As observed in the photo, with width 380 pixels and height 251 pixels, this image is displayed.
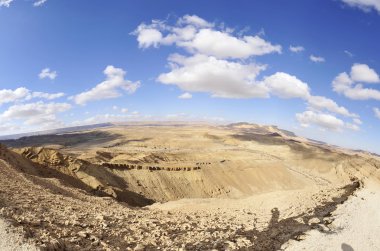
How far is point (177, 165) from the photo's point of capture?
2092 inches

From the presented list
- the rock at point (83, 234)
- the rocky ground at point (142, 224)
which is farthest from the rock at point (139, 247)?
the rock at point (83, 234)

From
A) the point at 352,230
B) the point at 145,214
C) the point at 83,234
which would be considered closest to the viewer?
the point at 83,234

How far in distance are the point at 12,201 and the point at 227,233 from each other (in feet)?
28.9

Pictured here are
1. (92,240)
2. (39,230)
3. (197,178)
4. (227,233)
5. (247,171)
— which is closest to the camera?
(39,230)

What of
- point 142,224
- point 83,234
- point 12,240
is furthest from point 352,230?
point 12,240

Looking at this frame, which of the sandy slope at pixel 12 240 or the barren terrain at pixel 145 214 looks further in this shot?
the barren terrain at pixel 145 214

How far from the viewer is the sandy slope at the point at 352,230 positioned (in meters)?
14.6

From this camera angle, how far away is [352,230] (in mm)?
16203

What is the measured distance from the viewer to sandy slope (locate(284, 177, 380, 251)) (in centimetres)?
1461

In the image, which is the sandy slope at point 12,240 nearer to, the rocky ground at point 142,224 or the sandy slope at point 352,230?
the rocky ground at point 142,224

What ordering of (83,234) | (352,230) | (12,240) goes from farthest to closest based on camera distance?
(352,230), (83,234), (12,240)

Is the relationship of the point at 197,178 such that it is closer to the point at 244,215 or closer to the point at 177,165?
the point at 177,165

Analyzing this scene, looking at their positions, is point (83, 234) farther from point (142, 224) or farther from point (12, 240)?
point (142, 224)

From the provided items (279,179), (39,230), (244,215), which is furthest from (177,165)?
(39,230)
